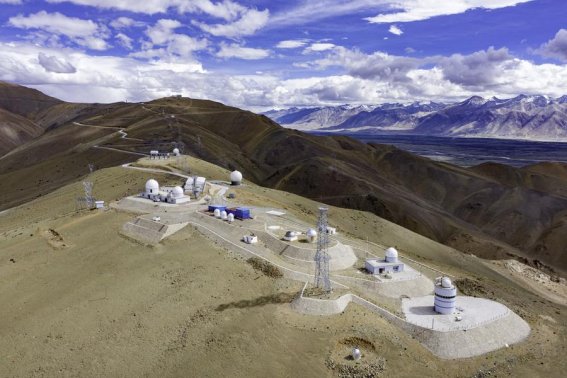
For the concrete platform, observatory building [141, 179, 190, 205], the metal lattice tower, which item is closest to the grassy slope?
the concrete platform

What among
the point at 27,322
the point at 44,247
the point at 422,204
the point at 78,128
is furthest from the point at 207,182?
the point at 78,128

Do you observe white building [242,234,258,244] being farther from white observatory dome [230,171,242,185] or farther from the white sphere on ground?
white observatory dome [230,171,242,185]

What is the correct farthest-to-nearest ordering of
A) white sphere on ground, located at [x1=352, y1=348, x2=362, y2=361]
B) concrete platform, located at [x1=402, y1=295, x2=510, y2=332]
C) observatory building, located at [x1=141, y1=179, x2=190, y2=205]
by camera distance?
1. observatory building, located at [x1=141, y1=179, x2=190, y2=205]
2. concrete platform, located at [x1=402, y1=295, x2=510, y2=332]
3. white sphere on ground, located at [x1=352, y1=348, x2=362, y2=361]

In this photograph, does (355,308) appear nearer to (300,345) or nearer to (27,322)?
(300,345)

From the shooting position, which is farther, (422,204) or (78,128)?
(78,128)

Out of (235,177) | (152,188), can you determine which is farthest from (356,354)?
(235,177)
